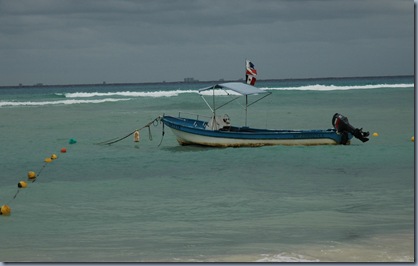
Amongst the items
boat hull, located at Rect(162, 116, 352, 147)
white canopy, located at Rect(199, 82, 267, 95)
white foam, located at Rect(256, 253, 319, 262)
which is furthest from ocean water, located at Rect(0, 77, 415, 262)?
white canopy, located at Rect(199, 82, 267, 95)

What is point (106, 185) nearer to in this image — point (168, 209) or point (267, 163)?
point (168, 209)

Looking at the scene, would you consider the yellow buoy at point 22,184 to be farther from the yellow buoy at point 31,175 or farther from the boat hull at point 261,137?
the boat hull at point 261,137

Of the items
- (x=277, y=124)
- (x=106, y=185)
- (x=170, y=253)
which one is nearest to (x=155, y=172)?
(x=106, y=185)

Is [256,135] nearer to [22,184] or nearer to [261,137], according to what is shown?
[261,137]

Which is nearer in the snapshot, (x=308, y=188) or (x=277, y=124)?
(x=308, y=188)

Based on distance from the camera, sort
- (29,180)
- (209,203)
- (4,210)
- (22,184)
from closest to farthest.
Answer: (4,210) → (209,203) → (22,184) → (29,180)

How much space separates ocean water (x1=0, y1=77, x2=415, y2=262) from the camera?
7.87 m

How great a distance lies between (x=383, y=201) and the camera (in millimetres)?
10711

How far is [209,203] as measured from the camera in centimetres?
1105

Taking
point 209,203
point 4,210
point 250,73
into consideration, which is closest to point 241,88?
point 250,73

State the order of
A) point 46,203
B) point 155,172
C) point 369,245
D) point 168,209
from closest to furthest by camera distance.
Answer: point 369,245 → point 168,209 → point 46,203 → point 155,172

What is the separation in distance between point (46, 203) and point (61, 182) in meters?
2.25

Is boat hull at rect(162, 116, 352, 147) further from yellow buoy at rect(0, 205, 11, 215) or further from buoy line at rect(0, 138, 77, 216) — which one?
yellow buoy at rect(0, 205, 11, 215)

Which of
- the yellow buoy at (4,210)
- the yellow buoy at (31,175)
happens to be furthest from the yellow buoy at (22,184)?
the yellow buoy at (4,210)
